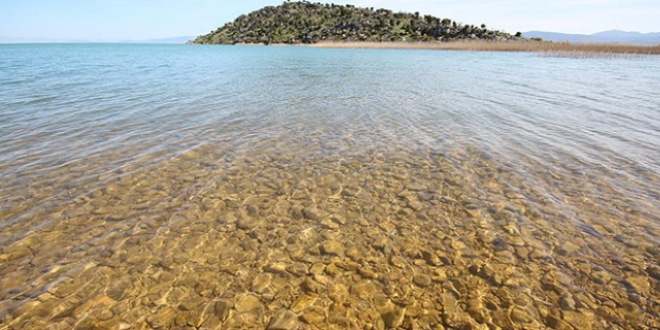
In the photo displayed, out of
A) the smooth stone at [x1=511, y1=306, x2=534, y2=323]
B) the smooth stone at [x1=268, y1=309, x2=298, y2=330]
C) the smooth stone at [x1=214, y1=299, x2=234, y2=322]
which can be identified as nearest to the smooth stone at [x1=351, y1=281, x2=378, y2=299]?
the smooth stone at [x1=268, y1=309, x2=298, y2=330]

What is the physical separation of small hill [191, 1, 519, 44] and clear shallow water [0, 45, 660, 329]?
127m

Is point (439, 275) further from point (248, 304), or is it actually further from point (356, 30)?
point (356, 30)

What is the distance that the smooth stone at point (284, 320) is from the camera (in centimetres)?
437

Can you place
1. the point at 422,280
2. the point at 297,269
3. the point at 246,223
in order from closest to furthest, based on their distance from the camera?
1. the point at 422,280
2. the point at 297,269
3. the point at 246,223

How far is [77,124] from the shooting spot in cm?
1314

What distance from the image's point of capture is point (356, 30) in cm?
16188

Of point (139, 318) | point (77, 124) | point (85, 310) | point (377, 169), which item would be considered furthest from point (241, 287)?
point (77, 124)

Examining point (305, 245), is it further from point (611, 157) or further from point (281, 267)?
point (611, 157)

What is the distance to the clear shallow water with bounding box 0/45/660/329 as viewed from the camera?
184 inches

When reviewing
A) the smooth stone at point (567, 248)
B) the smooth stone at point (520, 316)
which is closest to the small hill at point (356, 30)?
the smooth stone at point (567, 248)

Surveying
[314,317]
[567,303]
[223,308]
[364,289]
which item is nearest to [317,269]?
[364,289]

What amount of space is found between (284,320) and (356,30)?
172327 mm

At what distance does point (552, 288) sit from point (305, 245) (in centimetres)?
401

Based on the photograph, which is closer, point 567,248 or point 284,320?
point 284,320
